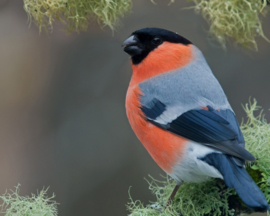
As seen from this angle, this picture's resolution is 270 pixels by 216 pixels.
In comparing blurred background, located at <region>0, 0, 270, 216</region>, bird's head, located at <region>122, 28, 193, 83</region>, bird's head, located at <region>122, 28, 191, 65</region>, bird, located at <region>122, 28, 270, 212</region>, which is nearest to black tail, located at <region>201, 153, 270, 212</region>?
bird, located at <region>122, 28, 270, 212</region>

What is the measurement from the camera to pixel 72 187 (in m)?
4.05

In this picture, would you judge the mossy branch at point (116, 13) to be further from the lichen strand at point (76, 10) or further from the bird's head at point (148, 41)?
the bird's head at point (148, 41)

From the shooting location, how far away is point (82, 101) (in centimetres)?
422

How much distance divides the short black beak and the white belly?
2.50ft

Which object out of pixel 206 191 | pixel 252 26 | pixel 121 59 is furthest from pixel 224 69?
pixel 206 191

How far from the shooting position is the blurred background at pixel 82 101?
3881 millimetres

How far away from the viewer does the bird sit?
187 cm

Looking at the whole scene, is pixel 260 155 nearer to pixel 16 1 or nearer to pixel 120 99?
pixel 120 99

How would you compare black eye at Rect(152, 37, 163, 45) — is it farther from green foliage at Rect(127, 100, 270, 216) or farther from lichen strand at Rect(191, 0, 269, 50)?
green foliage at Rect(127, 100, 270, 216)

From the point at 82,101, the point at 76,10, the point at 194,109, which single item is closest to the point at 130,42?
the point at 76,10

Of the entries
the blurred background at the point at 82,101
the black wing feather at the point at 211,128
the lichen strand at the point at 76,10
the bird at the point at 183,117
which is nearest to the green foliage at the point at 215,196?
the bird at the point at 183,117

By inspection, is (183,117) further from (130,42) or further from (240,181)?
(130,42)

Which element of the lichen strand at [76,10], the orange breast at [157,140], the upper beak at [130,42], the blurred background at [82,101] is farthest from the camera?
the blurred background at [82,101]

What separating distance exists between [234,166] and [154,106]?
64 cm
